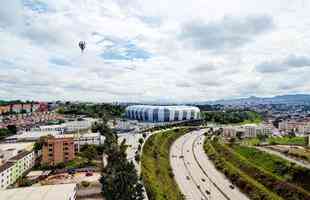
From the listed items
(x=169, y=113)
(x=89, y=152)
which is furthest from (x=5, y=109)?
(x=89, y=152)

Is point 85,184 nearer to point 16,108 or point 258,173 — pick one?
point 258,173

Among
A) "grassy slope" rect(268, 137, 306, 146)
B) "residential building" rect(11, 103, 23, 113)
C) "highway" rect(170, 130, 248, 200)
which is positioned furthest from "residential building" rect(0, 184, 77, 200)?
"residential building" rect(11, 103, 23, 113)

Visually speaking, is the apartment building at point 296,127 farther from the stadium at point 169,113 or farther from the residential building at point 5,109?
the residential building at point 5,109

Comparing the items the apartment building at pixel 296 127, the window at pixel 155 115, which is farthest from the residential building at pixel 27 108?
the apartment building at pixel 296 127

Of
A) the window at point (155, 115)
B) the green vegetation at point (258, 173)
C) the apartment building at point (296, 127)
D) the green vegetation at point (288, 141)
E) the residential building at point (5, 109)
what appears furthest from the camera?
the residential building at point (5, 109)

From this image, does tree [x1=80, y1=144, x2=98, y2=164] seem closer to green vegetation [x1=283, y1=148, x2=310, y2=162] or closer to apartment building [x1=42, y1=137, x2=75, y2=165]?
apartment building [x1=42, y1=137, x2=75, y2=165]

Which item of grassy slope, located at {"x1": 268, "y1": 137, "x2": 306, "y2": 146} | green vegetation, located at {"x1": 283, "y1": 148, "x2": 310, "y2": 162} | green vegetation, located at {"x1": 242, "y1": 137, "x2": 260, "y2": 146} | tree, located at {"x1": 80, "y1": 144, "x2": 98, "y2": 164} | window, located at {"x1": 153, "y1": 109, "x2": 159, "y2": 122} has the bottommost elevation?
green vegetation, located at {"x1": 242, "y1": 137, "x2": 260, "y2": 146}
